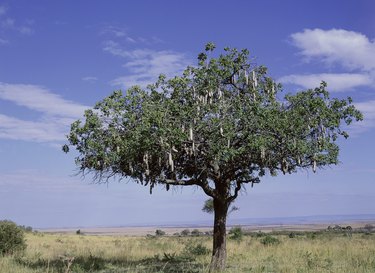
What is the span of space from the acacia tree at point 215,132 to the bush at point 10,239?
1177 cm

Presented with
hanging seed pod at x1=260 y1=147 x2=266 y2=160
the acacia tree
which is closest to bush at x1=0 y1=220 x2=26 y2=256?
the acacia tree

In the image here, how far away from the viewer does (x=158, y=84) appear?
18969 millimetres

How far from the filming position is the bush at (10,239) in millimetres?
27953

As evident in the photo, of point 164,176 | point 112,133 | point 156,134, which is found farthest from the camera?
point 164,176

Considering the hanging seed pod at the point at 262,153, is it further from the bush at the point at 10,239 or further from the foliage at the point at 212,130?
the bush at the point at 10,239

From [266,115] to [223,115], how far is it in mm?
1441

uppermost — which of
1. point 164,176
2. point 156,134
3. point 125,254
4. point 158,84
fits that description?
point 158,84

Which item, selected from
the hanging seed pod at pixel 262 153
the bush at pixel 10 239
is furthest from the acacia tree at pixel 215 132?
the bush at pixel 10 239

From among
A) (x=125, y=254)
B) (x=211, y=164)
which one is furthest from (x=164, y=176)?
(x=125, y=254)

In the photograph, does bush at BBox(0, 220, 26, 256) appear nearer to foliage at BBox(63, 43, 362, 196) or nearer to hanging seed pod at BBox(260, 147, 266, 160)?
foliage at BBox(63, 43, 362, 196)

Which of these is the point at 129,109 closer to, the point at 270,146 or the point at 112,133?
the point at 112,133

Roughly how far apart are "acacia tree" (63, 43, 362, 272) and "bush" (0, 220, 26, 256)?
11.8 metres

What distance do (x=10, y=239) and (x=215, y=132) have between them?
692 inches

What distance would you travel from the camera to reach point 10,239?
28328 mm
